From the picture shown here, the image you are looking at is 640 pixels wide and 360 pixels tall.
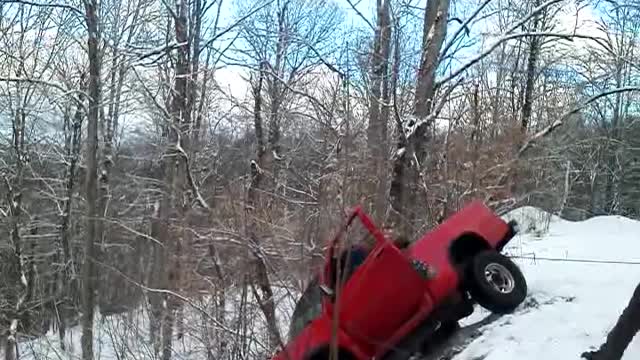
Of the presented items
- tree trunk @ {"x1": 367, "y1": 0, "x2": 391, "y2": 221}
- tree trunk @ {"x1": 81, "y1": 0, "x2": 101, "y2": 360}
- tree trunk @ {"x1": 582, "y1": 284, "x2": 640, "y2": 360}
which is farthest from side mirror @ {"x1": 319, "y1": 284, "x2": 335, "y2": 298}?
tree trunk @ {"x1": 81, "y1": 0, "x2": 101, "y2": 360}

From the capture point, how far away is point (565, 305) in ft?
22.5

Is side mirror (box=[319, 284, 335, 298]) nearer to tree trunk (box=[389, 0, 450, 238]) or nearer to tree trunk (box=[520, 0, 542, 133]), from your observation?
tree trunk (box=[389, 0, 450, 238])

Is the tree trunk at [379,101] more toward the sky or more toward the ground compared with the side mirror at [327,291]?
more toward the sky

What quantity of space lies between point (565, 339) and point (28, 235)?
27812 millimetres

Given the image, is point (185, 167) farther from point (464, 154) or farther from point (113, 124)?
point (113, 124)

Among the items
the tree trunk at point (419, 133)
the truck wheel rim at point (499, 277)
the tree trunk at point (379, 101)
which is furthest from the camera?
the tree trunk at point (419, 133)

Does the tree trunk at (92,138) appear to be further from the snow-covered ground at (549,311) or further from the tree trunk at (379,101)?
the tree trunk at (379,101)

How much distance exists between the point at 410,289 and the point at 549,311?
1314 mm

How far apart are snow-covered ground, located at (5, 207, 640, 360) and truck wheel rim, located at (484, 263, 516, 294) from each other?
0.25m

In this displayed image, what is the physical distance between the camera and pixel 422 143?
13297mm

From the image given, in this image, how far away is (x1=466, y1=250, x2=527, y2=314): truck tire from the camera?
7324 millimetres

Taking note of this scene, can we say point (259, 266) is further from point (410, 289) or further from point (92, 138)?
point (92, 138)

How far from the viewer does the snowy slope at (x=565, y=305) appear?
5.79 metres

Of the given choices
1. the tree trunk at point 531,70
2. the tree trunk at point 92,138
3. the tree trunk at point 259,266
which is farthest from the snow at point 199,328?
the tree trunk at point 531,70
